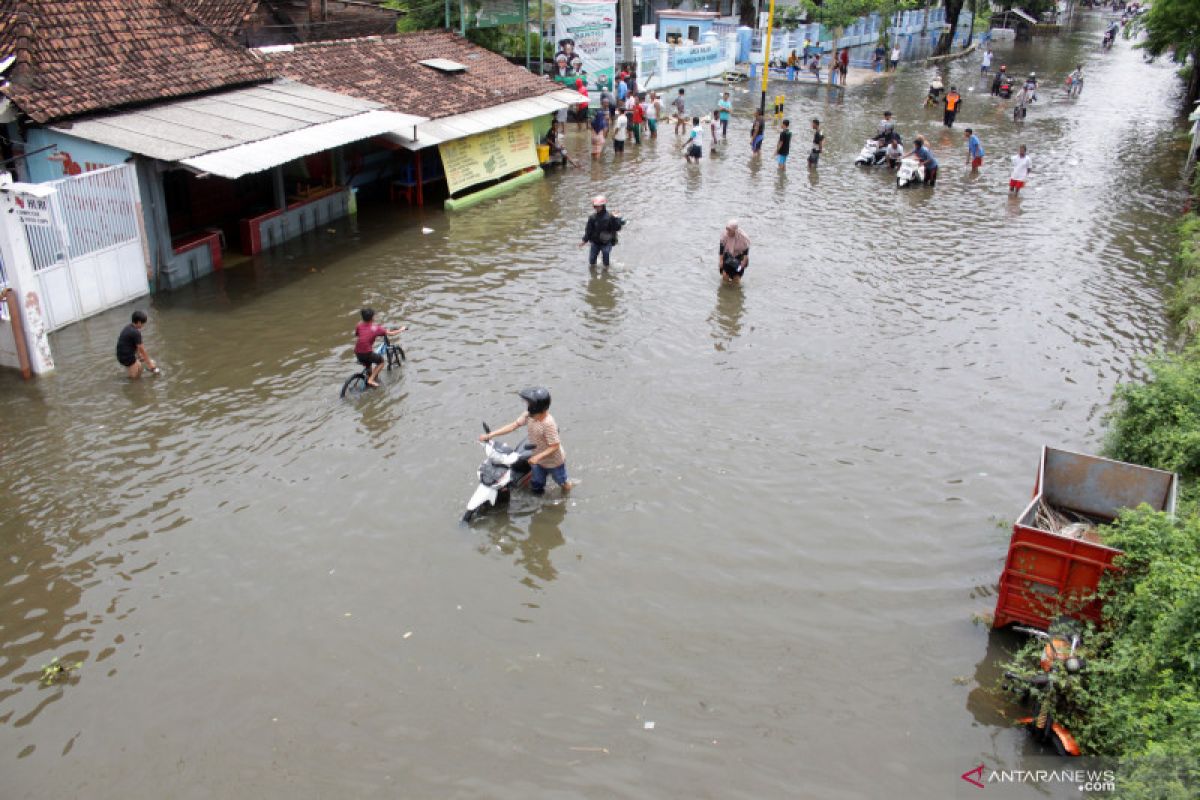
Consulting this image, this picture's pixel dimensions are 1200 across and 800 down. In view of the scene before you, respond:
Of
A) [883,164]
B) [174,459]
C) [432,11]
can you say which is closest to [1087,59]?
[883,164]

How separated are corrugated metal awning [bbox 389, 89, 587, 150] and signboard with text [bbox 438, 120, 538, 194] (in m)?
0.43

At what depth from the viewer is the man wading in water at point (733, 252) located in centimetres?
1655

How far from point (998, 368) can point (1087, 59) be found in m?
55.8

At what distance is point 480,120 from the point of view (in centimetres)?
2262

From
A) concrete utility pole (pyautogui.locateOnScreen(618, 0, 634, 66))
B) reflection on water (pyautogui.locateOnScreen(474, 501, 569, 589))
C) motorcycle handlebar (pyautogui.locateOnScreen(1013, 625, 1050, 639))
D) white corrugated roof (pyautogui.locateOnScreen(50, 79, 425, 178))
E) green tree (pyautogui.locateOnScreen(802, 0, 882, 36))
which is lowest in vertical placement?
reflection on water (pyautogui.locateOnScreen(474, 501, 569, 589))

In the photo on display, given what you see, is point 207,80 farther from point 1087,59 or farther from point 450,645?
point 1087,59

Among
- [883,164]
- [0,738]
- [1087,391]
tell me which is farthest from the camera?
[883,164]

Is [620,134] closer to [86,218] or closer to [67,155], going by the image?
[67,155]

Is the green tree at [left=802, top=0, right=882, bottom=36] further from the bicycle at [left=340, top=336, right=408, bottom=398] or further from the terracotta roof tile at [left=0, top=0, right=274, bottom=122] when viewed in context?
the bicycle at [left=340, top=336, right=408, bottom=398]

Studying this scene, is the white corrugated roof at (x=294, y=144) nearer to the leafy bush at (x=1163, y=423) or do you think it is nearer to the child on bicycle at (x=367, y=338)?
the child on bicycle at (x=367, y=338)

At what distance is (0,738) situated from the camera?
7039 millimetres

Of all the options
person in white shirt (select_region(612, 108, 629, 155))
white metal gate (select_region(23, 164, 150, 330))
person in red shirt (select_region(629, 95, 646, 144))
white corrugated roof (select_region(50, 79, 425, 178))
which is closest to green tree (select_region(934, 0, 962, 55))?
person in red shirt (select_region(629, 95, 646, 144))

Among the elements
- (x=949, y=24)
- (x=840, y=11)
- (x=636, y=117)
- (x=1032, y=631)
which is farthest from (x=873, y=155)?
(x=949, y=24)

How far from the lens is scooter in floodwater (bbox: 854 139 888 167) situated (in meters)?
26.8
